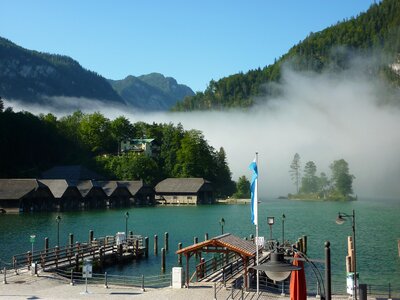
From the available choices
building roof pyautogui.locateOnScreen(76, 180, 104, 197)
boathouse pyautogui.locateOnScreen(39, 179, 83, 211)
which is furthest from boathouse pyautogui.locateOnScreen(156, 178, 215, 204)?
boathouse pyautogui.locateOnScreen(39, 179, 83, 211)

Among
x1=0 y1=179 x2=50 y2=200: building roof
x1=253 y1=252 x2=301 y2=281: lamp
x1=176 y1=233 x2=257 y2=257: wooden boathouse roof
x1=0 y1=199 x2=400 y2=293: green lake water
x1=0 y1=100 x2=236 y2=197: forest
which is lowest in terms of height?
x1=0 y1=199 x2=400 y2=293: green lake water

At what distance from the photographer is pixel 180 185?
143250 millimetres

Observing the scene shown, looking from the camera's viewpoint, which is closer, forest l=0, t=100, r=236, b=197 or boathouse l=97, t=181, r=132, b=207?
boathouse l=97, t=181, r=132, b=207

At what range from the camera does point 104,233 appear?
6700 centimetres

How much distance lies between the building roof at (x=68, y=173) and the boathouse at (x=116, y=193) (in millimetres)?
8072

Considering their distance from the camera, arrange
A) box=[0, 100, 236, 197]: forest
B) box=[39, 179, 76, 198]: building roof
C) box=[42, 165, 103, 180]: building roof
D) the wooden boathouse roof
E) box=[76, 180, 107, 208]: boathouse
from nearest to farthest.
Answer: the wooden boathouse roof, box=[39, 179, 76, 198]: building roof, box=[76, 180, 107, 208]: boathouse, box=[42, 165, 103, 180]: building roof, box=[0, 100, 236, 197]: forest

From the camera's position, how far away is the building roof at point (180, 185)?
140875 mm

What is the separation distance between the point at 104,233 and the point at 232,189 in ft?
343

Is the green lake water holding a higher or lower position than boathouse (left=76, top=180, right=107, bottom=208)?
lower

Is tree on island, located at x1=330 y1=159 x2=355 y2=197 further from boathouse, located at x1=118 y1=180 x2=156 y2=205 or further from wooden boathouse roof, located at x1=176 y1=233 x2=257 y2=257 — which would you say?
wooden boathouse roof, located at x1=176 y1=233 x2=257 y2=257

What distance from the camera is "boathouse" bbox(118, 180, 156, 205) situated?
441ft

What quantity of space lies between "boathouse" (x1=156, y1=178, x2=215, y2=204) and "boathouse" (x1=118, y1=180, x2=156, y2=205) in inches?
131

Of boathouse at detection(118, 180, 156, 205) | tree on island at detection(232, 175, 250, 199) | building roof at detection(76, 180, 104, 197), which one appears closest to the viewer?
building roof at detection(76, 180, 104, 197)

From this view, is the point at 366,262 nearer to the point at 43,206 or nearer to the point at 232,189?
the point at 43,206
